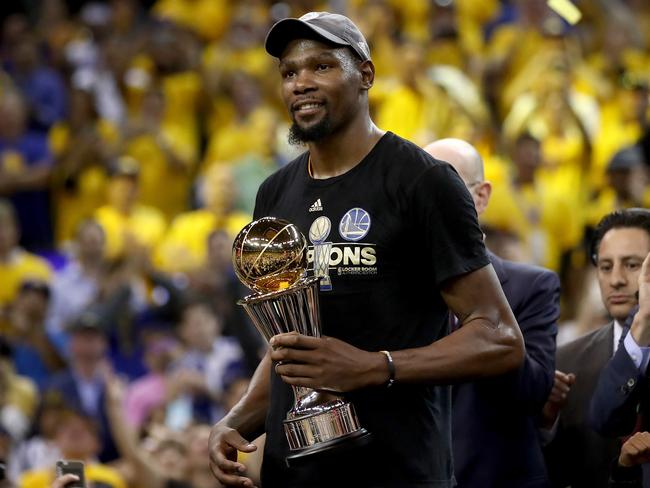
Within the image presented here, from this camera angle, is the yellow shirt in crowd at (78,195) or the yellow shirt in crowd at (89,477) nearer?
the yellow shirt in crowd at (89,477)

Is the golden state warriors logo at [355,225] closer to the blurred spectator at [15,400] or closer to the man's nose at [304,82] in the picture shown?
the man's nose at [304,82]

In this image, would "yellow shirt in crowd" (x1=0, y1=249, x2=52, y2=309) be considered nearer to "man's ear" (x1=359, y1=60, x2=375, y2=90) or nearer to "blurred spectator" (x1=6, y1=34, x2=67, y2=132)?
"blurred spectator" (x1=6, y1=34, x2=67, y2=132)

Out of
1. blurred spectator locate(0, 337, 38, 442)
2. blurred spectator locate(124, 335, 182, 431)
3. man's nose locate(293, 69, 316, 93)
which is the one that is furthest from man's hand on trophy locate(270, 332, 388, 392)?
blurred spectator locate(0, 337, 38, 442)

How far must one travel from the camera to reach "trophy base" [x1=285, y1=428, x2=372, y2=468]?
3.21m

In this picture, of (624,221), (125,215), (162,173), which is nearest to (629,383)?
(624,221)

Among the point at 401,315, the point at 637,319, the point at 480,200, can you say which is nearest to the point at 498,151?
the point at 480,200

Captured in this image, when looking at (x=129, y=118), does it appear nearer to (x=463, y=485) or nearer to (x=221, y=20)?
(x=221, y=20)

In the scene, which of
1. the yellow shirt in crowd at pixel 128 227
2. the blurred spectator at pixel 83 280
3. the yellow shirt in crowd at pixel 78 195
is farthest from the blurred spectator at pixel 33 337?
the yellow shirt in crowd at pixel 78 195

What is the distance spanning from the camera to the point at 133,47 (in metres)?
12.8

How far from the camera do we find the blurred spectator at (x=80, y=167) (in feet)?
37.6

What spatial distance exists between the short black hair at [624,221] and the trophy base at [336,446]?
5.59 ft

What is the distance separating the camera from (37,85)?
12539 millimetres

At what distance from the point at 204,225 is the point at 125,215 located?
74cm

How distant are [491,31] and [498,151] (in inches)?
98.0
